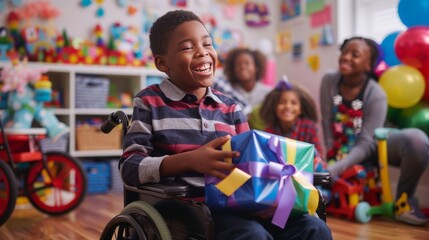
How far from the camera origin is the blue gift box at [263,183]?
1034 millimetres

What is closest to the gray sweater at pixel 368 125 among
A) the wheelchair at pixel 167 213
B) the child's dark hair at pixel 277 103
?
the child's dark hair at pixel 277 103

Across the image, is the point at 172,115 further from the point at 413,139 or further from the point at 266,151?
the point at 413,139

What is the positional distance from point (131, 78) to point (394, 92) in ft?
6.90

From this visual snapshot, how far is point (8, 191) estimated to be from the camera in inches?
94.0

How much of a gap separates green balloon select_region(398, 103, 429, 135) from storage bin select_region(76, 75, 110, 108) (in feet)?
6.75

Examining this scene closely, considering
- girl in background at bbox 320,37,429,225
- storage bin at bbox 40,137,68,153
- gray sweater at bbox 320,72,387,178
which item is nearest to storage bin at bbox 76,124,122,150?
storage bin at bbox 40,137,68,153

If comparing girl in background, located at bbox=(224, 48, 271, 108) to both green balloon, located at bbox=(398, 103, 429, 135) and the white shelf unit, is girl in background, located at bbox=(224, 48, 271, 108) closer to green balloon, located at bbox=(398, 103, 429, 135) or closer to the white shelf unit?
the white shelf unit

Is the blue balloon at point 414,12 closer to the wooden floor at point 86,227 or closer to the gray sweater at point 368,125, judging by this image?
the gray sweater at point 368,125

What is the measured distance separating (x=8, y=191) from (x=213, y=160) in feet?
5.47

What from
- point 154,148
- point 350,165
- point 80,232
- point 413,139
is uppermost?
point 154,148

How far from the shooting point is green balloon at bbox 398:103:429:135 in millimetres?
2680

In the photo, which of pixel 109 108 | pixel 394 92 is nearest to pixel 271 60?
pixel 109 108

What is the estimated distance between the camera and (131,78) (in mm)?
4039

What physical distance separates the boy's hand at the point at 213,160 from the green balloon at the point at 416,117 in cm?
193
